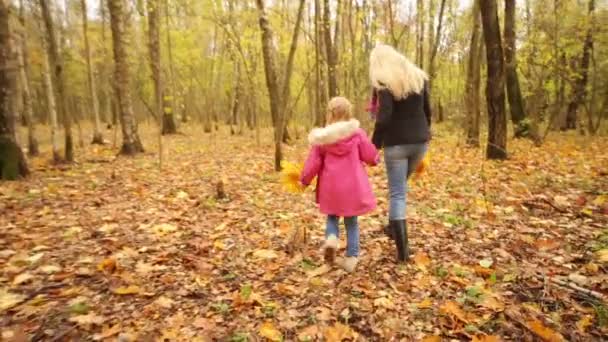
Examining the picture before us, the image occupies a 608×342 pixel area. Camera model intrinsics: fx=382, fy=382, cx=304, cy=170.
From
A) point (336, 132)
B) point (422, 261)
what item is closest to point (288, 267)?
point (422, 261)

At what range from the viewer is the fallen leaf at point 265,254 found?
4.28 m

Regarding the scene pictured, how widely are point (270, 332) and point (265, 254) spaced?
1463 millimetres

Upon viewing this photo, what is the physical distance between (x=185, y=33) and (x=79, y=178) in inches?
619

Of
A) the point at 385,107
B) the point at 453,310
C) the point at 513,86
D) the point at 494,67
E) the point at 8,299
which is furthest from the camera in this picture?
the point at 513,86

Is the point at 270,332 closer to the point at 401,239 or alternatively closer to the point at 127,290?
the point at 127,290

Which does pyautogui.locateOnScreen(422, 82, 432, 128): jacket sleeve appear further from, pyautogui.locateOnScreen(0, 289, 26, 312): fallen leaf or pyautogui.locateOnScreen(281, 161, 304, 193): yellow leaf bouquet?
pyautogui.locateOnScreen(0, 289, 26, 312): fallen leaf

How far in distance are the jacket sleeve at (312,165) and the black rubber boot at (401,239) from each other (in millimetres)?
972

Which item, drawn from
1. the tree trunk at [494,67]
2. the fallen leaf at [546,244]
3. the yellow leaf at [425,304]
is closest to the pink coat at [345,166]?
the yellow leaf at [425,304]

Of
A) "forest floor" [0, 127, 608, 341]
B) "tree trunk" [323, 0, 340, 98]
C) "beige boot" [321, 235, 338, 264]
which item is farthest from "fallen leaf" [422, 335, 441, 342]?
"tree trunk" [323, 0, 340, 98]

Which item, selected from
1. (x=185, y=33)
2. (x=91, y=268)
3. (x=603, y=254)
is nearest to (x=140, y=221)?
(x=91, y=268)

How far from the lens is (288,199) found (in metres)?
6.70

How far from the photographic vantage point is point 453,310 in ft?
9.95

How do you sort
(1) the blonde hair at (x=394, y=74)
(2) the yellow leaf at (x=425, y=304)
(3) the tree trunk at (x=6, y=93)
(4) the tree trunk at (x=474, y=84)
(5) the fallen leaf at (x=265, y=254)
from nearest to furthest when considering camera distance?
(2) the yellow leaf at (x=425, y=304), (1) the blonde hair at (x=394, y=74), (5) the fallen leaf at (x=265, y=254), (3) the tree trunk at (x=6, y=93), (4) the tree trunk at (x=474, y=84)

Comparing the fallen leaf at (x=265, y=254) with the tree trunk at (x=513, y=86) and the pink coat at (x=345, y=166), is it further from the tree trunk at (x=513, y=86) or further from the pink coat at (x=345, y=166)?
the tree trunk at (x=513, y=86)
